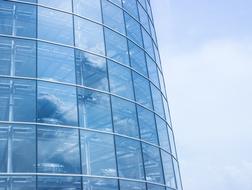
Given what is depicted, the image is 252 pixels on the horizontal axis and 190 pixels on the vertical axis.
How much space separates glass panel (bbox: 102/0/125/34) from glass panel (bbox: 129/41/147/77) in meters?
1.28

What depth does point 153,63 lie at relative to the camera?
25.1 m

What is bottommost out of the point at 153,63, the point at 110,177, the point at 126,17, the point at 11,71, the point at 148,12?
the point at 110,177

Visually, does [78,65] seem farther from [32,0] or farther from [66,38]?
[32,0]

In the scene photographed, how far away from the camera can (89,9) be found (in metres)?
20.9

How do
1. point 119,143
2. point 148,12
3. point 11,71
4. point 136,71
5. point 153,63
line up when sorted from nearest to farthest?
point 11,71
point 119,143
point 136,71
point 153,63
point 148,12

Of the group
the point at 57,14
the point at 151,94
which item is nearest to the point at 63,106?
the point at 57,14

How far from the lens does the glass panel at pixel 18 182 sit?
14086mm

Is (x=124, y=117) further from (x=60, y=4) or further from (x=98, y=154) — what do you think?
(x=60, y=4)

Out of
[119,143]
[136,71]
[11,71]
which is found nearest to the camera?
[11,71]

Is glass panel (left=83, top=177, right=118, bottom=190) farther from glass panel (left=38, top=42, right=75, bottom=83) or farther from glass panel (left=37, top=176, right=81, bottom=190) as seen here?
glass panel (left=38, top=42, right=75, bottom=83)

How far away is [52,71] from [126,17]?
25.9 ft

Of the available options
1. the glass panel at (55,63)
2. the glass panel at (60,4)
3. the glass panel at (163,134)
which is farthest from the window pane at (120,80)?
the glass panel at (60,4)

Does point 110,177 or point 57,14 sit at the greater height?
point 57,14

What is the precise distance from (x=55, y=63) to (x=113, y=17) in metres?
6.18
